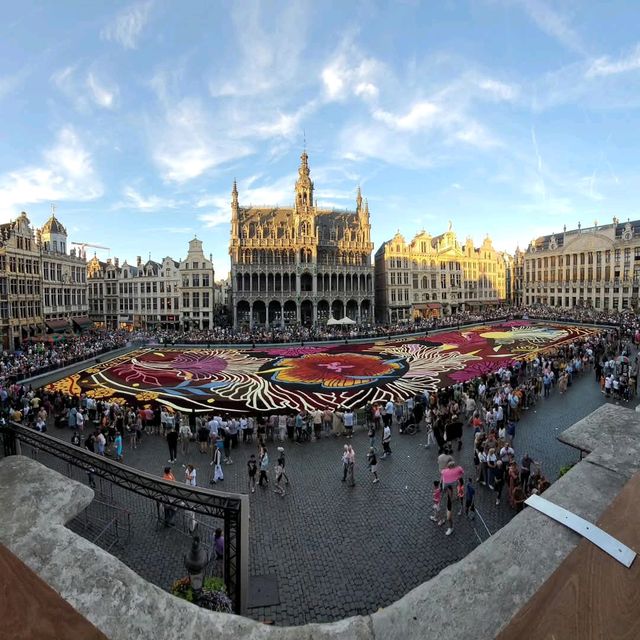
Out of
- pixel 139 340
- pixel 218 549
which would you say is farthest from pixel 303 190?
pixel 218 549

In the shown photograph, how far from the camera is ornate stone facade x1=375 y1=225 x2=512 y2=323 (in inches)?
3086

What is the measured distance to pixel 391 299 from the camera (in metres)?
77.8

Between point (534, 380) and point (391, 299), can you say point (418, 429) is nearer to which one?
point (534, 380)

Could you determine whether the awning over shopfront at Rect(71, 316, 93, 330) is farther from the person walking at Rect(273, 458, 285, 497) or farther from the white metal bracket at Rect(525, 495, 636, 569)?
the white metal bracket at Rect(525, 495, 636, 569)

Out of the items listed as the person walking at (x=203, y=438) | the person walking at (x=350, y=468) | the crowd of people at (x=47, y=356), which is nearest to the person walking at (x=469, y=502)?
the person walking at (x=350, y=468)

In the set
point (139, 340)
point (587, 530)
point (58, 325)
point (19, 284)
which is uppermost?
point (19, 284)

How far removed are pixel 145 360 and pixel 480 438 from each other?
33.0 meters

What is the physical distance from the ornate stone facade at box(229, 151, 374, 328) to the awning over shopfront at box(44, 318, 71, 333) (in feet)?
80.6

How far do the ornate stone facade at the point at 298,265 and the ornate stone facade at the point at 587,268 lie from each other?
41.8 meters

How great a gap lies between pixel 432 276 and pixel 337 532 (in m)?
75.9

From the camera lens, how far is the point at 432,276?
81875mm

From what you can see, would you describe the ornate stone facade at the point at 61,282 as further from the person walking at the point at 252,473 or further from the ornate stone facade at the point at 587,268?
the ornate stone facade at the point at 587,268

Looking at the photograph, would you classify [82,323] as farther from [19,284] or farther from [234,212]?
[234,212]

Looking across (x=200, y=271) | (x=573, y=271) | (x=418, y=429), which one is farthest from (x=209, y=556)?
(x=573, y=271)
